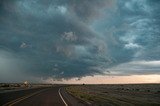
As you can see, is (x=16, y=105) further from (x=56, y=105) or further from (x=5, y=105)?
(x=56, y=105)

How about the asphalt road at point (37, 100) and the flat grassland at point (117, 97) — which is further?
the flat grassland at point (117, 97)

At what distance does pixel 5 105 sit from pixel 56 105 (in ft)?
13.7

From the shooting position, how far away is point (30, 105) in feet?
72.7

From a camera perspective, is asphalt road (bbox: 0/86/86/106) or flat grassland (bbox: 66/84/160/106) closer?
asphalt road (bbox: 0/86/86/106)

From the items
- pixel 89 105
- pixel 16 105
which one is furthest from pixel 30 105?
pixel 89 105

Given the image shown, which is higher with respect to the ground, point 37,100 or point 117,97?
point 117,97

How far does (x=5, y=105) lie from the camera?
71.4 feet

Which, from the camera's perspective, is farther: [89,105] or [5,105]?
[89,105]

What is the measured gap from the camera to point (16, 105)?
21844mm

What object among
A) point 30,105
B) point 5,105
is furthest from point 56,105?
point 5,105

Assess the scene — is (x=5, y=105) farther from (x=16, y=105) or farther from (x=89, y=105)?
(x=89, y=105)

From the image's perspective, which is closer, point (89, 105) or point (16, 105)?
point (16, 105)

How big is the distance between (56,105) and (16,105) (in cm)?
331

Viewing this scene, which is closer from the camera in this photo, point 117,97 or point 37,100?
point 37,100
